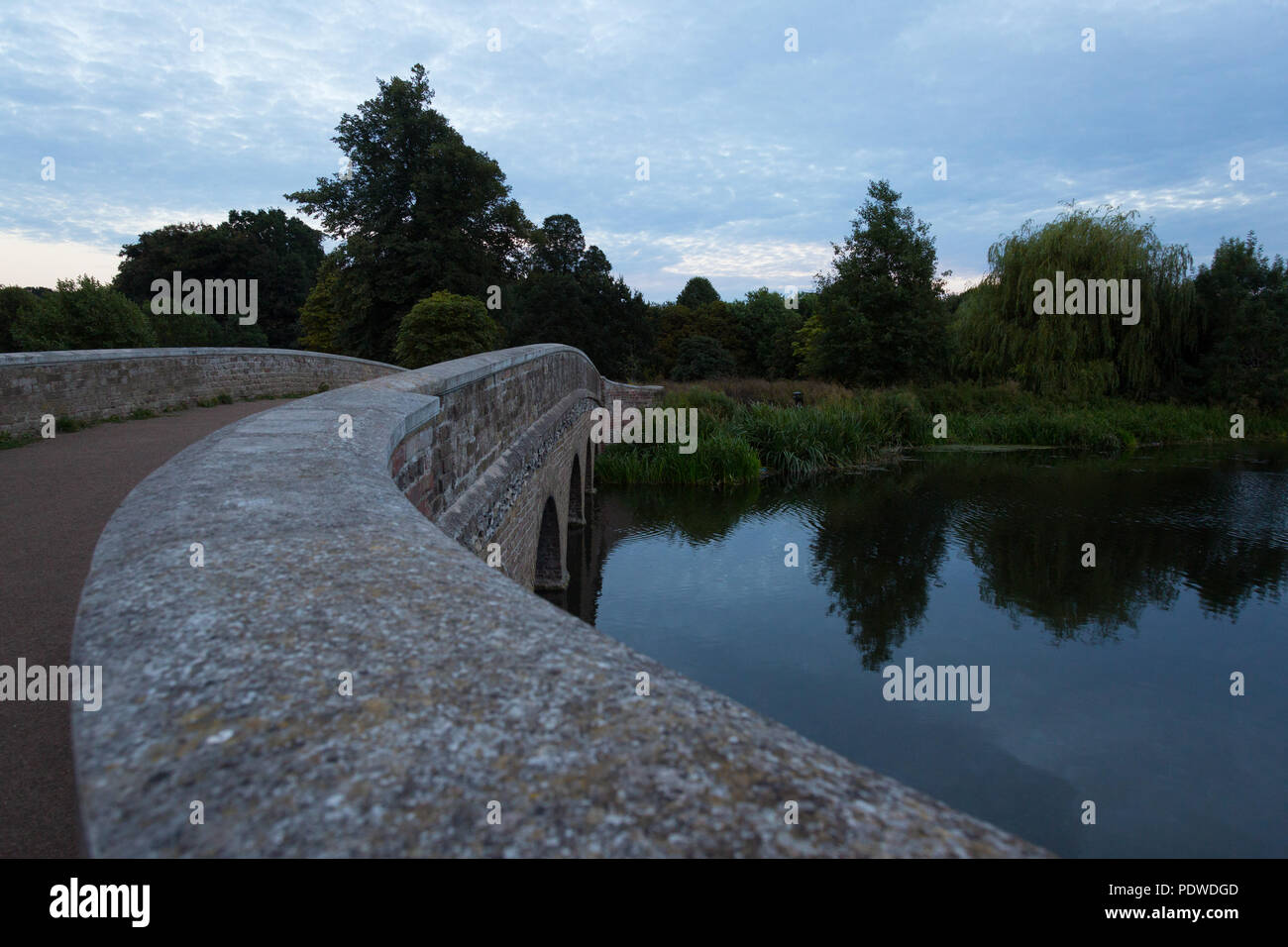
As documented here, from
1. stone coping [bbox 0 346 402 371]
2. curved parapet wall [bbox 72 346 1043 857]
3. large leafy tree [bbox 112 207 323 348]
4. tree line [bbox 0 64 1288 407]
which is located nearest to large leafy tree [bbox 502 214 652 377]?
tree line [bbox 0 64 1288 407]

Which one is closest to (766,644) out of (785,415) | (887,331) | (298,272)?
(785,415)

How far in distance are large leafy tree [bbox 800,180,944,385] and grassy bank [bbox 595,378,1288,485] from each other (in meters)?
3.58

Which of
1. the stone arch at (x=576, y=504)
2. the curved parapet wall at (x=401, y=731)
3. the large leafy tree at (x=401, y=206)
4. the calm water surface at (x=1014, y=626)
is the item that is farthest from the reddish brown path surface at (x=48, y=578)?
the large leafy tree at (x=401, y=206)

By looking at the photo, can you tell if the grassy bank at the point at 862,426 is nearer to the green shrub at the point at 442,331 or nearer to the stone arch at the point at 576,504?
the stone arch at the point at 576,504

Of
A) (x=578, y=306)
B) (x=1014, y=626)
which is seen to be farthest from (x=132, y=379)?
(x=578, y=306)

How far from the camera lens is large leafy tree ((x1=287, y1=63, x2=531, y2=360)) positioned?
86.7 feet

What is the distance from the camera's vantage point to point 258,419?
4207 mm

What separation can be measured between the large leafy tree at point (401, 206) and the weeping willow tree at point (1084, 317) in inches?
753

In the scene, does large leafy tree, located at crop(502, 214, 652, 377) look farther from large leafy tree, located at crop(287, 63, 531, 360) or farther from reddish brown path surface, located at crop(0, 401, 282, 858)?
reddish brown path surface, located at crop(0, 401, 282, 858)

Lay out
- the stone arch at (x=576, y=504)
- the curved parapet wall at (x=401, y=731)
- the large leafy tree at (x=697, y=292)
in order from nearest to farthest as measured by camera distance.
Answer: the curved parapet wall at (x=401, y=731) < the stone arch at (x=576, y=504) < the large leafy tree at (x=697, y=292)

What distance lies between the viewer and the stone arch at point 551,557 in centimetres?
1155

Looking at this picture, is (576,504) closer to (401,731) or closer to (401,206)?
(401,731)

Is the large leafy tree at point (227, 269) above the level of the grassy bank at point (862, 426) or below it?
above
